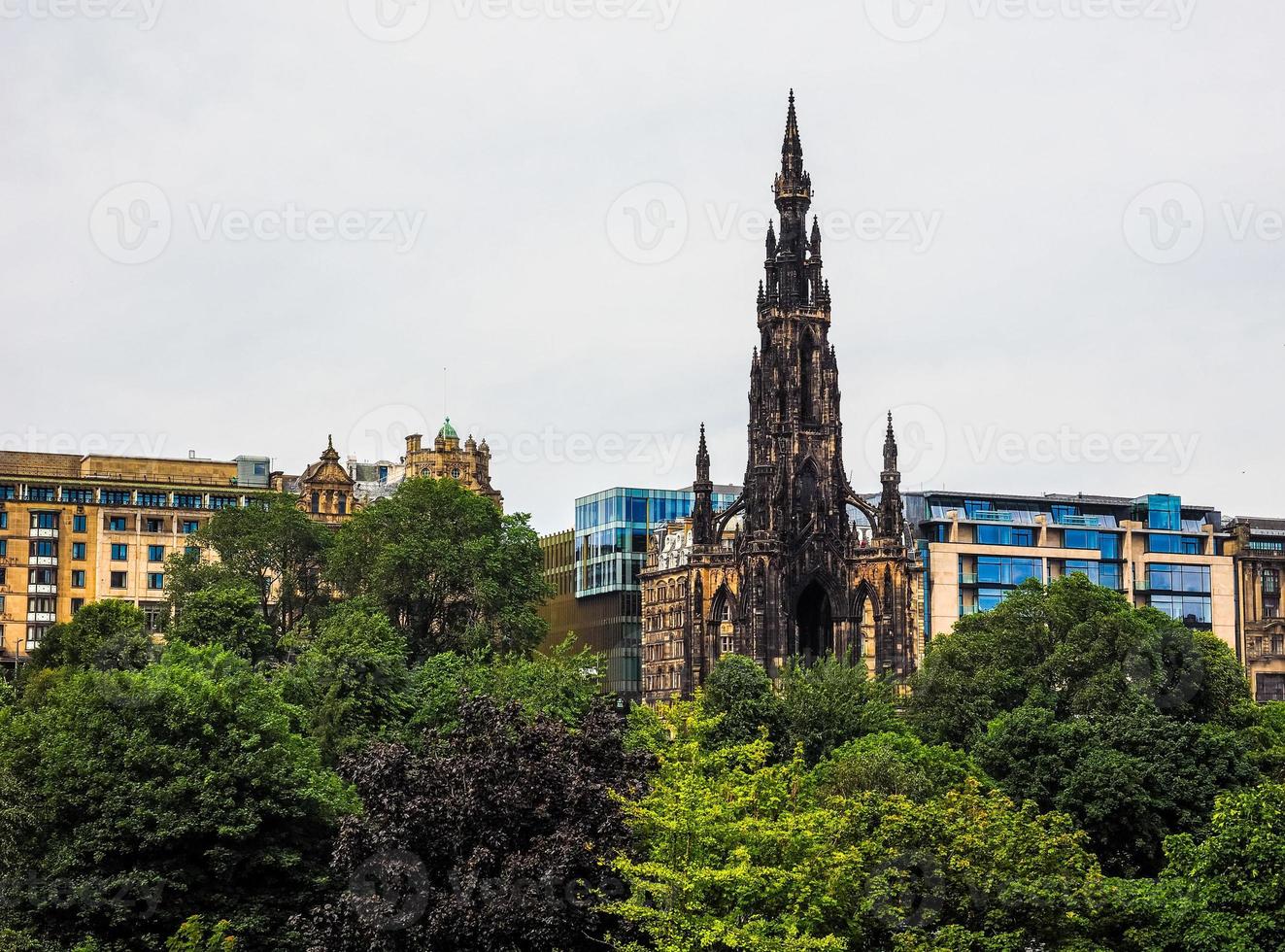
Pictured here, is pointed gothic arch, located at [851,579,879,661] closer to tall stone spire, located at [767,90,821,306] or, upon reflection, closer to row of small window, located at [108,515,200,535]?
tall stone spire, located at [767,90,821,306]

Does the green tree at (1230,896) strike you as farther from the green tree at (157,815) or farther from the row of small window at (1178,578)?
the row of small window at (1178,578)

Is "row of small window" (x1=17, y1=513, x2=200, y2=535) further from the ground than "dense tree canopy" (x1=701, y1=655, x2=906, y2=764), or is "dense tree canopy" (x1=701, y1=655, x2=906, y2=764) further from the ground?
"row of small window" (x1=17, y1=513, x2=200, y2=535)

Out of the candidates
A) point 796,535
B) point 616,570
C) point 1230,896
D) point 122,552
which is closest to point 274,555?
point 122,552

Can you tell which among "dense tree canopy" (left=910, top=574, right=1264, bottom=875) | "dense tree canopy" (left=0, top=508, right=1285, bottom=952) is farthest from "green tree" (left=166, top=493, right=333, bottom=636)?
"dense tree canopy" (left=910, top=574, right=1264, bottom=875)

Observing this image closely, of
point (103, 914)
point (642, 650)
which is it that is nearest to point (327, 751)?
point (103, 914)

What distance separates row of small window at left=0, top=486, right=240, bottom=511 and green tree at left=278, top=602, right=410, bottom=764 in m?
58.5

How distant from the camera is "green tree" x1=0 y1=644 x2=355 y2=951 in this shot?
6525 centimetres

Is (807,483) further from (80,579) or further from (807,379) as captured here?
(80,579)

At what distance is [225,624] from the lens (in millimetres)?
107938

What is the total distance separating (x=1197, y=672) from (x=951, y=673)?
517 inches

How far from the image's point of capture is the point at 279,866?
221 feet

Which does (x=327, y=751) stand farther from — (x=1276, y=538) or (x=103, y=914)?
(x=1276, y=538)

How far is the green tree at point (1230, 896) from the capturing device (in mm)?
Answer: 58375

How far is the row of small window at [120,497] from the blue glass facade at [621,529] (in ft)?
119
